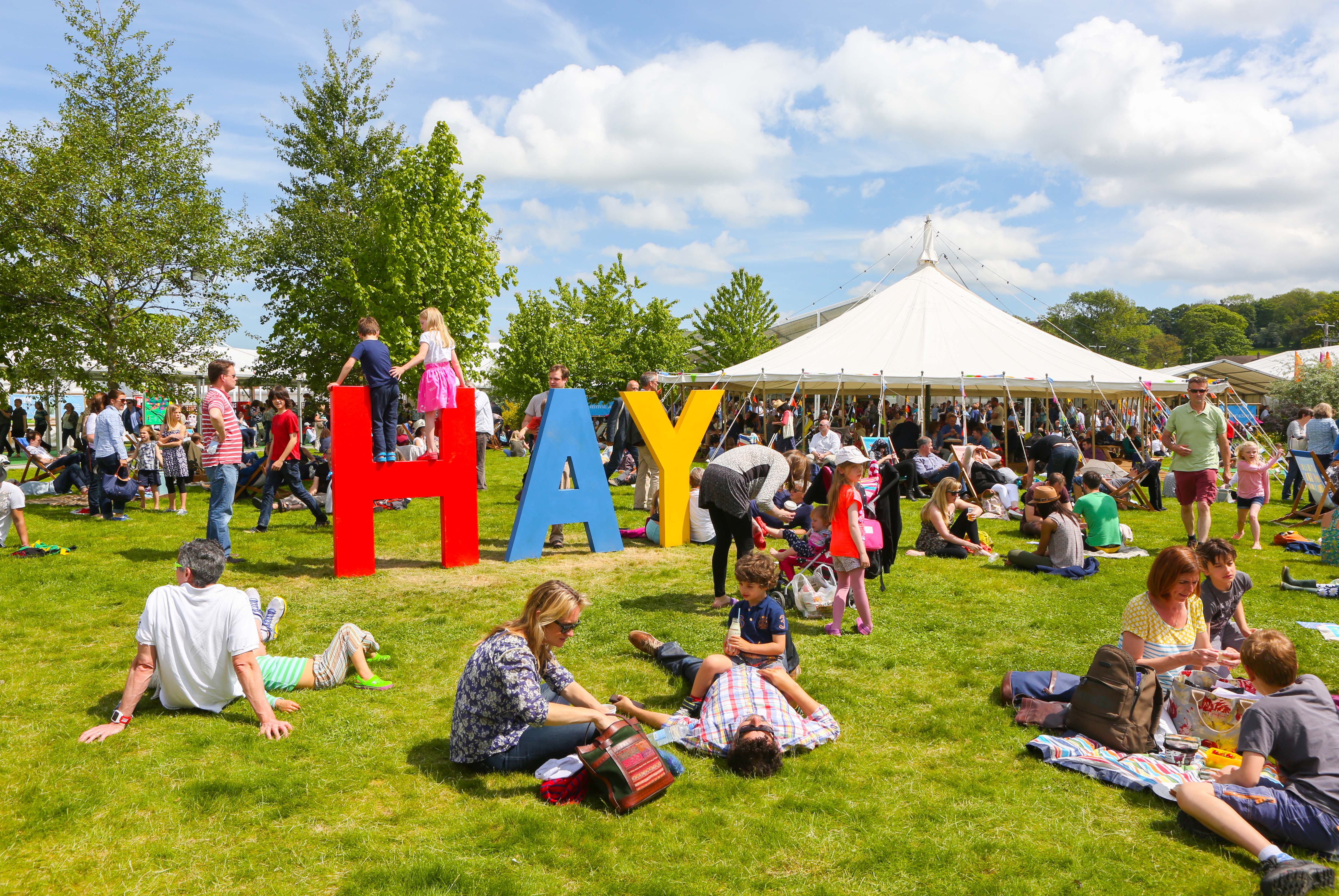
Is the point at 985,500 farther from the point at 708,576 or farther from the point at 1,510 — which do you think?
the point at 1,510

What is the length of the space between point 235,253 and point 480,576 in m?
9.86

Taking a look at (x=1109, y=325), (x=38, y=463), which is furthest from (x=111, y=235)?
(x=1109, y=325)

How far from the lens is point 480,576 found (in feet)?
27.9

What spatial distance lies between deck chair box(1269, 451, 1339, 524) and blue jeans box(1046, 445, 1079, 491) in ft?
9.72

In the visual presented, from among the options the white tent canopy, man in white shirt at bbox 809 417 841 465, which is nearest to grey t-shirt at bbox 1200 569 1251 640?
man in white shirt at bbox 809 417 841 465

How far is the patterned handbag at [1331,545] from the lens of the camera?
30.4 ft

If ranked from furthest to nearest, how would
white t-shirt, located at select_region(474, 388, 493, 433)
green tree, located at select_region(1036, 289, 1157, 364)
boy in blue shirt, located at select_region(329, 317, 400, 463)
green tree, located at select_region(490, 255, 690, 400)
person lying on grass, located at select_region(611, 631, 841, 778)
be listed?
green tree, located at select_region(1036, 289, 1157, 364), green tree, located at select_region(490, 255, 690, 400), white t-shirt, located at select_region(474, 388, 493, 433), boy in blue shirt, located at select_region(329, 317, 400, 463), person lying on grass, located at select_region(611, 631, 841, 778)

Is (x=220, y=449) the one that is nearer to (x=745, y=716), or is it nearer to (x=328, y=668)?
(x=328, y=668)

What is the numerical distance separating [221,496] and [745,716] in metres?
6.15

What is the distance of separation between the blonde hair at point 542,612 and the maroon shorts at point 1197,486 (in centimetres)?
800

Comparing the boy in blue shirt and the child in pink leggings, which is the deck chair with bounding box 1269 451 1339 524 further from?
the boy in blue shirt

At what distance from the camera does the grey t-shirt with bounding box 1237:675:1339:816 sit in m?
3.56

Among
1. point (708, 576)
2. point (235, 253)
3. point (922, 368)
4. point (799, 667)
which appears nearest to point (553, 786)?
point (799, 667)

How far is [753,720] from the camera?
14.6 ft
